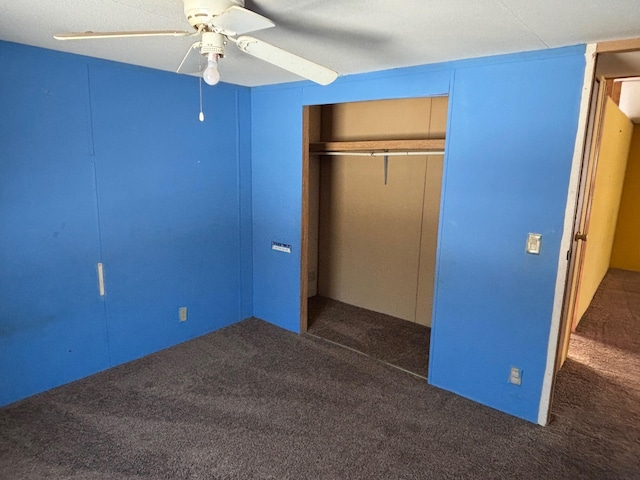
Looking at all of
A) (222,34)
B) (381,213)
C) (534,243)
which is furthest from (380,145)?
(222,34)

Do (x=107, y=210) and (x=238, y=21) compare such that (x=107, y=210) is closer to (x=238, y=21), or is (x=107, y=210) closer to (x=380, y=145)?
(x=238, y=21)

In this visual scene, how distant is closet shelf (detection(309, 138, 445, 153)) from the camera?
10.4 feet

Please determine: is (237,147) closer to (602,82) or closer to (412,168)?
(412,168)

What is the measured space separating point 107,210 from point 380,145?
2204 millimetres

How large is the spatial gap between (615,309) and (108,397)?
203 inches

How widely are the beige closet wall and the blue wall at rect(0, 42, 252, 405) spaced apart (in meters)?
1.12

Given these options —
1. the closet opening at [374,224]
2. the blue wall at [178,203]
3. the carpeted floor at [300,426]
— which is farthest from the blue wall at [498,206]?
the closet opening at [374,224]

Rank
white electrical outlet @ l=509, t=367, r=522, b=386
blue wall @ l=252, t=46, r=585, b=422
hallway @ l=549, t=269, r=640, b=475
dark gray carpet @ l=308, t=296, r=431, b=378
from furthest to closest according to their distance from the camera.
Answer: dark gray carpet @ l=308, t=296, r=431, b=378, white electrical outlet @ l=509, t=367, r=522, b=386, hallway @ l=549, t=269, r=640, b=475, blue wall @ l=252, t=46, r=585, b=422

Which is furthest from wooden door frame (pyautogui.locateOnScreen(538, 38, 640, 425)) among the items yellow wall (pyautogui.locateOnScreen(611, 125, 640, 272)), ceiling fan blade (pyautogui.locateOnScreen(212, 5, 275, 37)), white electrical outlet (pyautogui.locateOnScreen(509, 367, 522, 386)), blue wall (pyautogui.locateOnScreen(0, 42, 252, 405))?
yellow wall (pyautogui.locateOnScreen(611, 125, 640, 272))

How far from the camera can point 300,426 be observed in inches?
97.3

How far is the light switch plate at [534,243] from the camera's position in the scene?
2.40 metres

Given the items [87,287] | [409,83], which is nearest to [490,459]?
[409,83]

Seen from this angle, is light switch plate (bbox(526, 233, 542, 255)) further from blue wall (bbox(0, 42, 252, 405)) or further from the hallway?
blue wall (bbox(0, 42, 252, 405))

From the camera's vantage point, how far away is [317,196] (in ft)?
15.3
